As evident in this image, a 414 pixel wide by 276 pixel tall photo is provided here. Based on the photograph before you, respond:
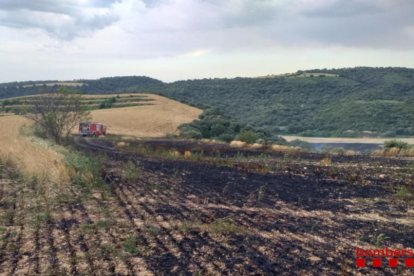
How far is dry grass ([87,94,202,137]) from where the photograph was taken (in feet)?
193

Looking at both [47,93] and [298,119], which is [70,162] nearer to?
[47,93]

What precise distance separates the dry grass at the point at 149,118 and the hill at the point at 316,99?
15.5 feet

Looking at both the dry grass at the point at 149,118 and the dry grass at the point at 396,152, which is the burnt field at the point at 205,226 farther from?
the dry grass at the point at 149,118

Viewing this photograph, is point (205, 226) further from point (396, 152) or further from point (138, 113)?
point (138, 113)

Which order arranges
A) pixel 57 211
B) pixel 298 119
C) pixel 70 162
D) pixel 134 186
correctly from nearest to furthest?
pixel 57 211 → pixel 134 186 → pixel 70 162 → pixel 298 119

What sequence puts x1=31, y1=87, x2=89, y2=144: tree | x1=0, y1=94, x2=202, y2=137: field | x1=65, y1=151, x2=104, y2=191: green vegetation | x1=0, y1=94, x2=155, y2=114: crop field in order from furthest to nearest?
x1=0, y1=94, x2=155, y2=114: crop field → x1=0, y1=94, x2=202, y2=137: field → x1=31, y1=87, x2=89, y2=144: tree → x1=65, y1=151, x2=104, y2=191: green vegetation

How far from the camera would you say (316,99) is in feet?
305

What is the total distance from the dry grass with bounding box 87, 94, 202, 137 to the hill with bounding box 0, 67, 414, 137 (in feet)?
15.5

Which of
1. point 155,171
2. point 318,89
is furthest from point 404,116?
point 155,171

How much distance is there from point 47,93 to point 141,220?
900 inches

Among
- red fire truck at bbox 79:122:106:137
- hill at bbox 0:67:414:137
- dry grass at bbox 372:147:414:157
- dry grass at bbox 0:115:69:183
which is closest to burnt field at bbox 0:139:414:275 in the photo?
dry grass at bbox 0:115:69:183

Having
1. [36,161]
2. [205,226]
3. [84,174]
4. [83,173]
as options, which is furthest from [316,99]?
[205,226]

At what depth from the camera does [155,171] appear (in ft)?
63.5

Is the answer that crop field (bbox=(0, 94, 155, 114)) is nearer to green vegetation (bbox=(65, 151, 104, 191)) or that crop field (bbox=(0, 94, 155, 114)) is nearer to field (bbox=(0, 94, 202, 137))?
field (bbox=(0, 94, 202, 137))
